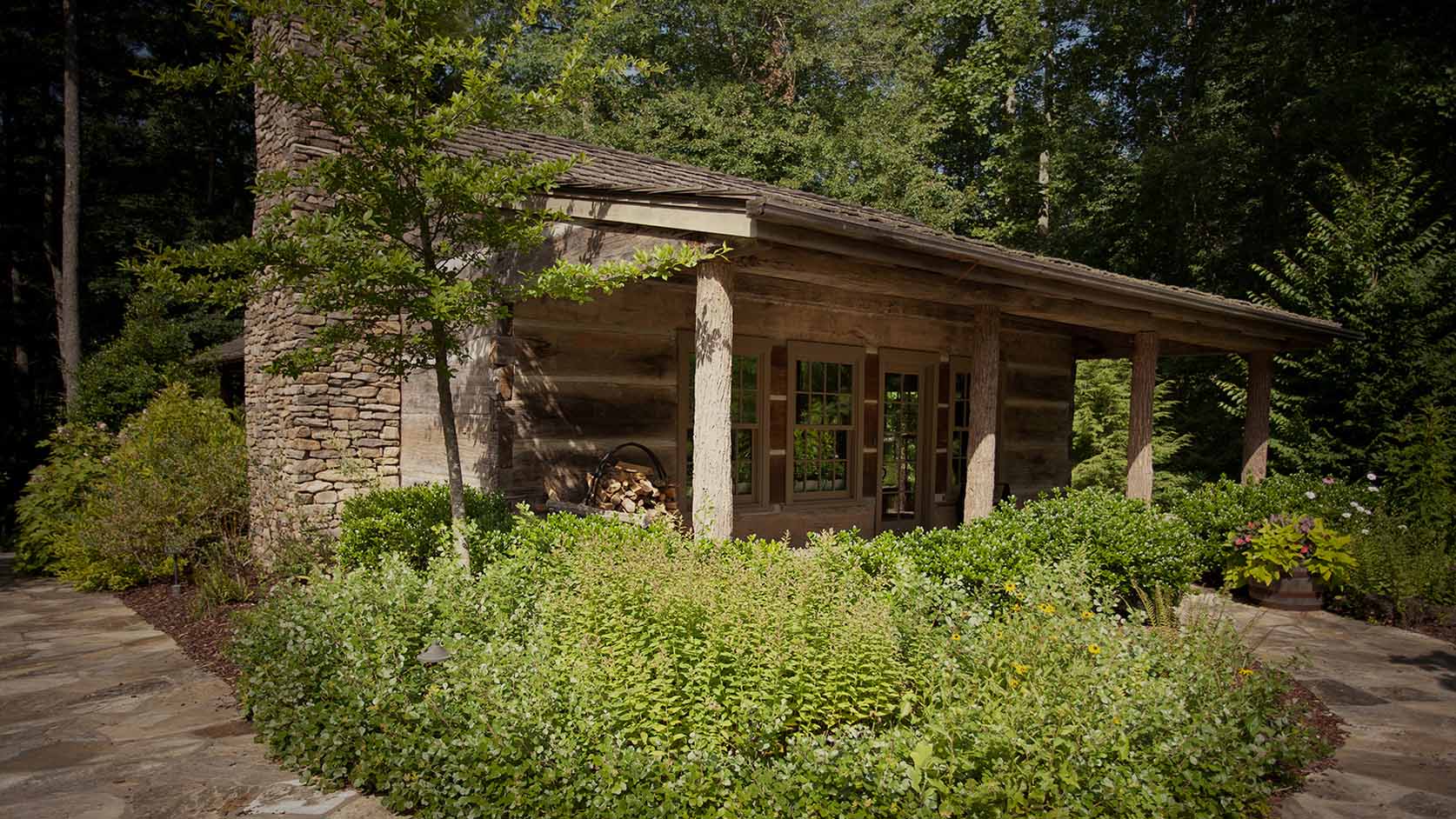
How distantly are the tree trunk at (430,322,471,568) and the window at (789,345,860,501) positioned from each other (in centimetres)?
451

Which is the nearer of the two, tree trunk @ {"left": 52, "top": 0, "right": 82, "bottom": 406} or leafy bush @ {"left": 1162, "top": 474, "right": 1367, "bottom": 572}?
leafy bush @ {"left": 1162, "top": 474, "right": 1367, "bottom": 572}

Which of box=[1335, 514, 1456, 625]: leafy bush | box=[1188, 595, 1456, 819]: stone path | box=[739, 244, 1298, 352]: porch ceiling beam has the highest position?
box=[739, 244, 1298, 352]: porch ceiling beam

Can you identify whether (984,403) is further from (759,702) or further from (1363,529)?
(759,702)

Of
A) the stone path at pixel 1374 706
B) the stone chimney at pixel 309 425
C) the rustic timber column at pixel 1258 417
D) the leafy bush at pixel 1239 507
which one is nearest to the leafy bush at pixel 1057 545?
the stone path at pixel 1374 706

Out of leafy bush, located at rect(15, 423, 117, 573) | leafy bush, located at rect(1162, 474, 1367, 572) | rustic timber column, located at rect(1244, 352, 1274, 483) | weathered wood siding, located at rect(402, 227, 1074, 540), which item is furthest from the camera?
rustic timber column, located at rect(1244, 352, 1274, 483)

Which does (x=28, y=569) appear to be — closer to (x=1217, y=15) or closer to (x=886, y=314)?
(x=886, y=314)

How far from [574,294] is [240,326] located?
18.5m

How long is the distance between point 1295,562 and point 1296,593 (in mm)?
365

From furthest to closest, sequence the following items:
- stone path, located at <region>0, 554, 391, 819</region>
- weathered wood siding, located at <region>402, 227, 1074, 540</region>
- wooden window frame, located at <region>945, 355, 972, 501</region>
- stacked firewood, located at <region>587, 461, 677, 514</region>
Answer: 1. wooden window frame, located at <region>945, 355, 972, 501</region>
2. stacked firewood, located at <region>587, 461, 677, 514</region>
3. weathered wood siding, located at <region>402, 227, 1074, 540</region>
4. stone path, located at <region>0, 554, 391, 819</region>

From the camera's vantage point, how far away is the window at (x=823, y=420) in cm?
1004

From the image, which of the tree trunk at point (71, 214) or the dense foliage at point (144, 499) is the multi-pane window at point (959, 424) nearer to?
the dense foliage at point (144, 499)

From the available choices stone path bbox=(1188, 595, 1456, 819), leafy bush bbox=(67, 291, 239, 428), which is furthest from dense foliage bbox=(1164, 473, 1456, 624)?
leafy bush bbox=(67, 291, 239, 428)

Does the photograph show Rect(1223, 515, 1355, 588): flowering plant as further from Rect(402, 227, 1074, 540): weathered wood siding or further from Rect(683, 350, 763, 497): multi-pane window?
Rect(683, 350, 763, 497): multi-pane window

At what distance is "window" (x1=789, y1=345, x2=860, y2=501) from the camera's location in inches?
395
